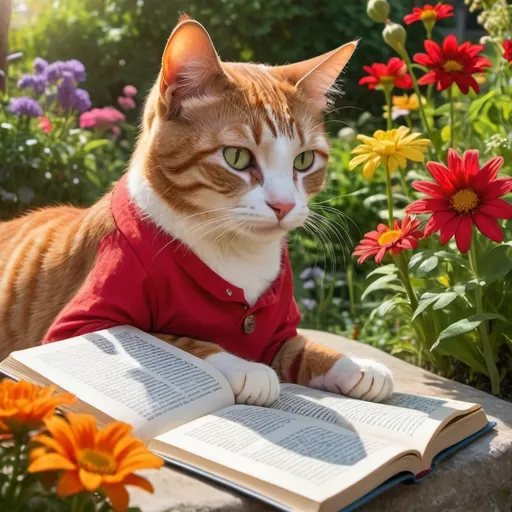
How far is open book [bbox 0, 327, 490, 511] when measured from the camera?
1.38m

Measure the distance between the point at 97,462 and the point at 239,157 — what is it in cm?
92

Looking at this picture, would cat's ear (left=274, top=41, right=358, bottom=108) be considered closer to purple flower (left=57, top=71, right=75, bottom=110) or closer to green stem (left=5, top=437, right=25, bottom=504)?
green stem (left=5, top=437, right=25, bottom=504)

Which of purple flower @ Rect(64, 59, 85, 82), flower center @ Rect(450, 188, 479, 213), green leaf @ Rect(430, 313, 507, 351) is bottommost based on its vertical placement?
green leaf @ Rect(430, 313, 507, 351)

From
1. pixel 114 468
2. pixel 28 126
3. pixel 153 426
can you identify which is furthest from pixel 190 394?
pixel 28 126

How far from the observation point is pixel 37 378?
1609 millimetres

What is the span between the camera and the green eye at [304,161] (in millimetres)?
1938

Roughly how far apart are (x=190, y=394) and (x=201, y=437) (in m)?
0.16

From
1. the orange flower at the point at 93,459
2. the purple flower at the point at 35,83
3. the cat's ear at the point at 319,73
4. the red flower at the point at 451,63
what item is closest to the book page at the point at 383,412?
the orange flower at the point at 93,459

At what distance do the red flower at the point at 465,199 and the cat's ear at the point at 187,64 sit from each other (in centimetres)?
59

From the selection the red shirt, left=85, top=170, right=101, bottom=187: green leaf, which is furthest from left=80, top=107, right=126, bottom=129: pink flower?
the red shirt

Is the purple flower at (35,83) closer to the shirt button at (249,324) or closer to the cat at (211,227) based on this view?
the cat at (211,227)

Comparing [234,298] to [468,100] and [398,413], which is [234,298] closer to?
[398,413]

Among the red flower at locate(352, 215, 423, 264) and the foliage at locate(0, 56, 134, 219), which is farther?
the foliage at locate(0, 56, 134, 219)

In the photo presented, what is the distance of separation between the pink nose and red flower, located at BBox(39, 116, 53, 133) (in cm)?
226
